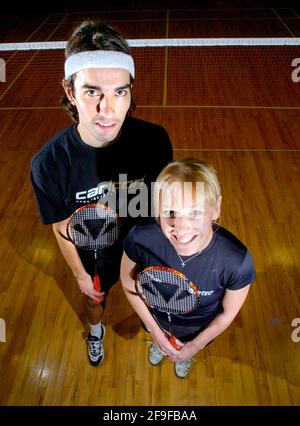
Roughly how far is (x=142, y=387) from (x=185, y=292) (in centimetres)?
114

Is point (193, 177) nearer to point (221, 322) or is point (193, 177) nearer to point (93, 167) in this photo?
point (93, 167)

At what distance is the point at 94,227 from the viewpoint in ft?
7.24

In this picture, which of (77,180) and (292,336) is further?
(292,336)

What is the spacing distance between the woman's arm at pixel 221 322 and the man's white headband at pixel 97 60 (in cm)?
118

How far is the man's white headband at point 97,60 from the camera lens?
5.70 ft

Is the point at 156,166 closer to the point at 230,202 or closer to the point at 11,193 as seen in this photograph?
the point at 230,202

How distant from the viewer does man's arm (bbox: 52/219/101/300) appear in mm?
2211

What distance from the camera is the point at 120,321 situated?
3109 mm

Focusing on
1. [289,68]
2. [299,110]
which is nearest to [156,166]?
[299,110]

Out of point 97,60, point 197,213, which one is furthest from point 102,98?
point 197,213

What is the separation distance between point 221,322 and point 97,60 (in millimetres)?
1405

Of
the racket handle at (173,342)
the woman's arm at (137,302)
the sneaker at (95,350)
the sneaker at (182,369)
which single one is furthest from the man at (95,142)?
the sneaker at (182,369)

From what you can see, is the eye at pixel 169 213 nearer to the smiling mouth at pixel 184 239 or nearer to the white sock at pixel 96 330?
the smiling mouth at pixel 184 239

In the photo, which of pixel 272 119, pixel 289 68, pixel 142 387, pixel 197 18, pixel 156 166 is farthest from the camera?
pixel 197 18
